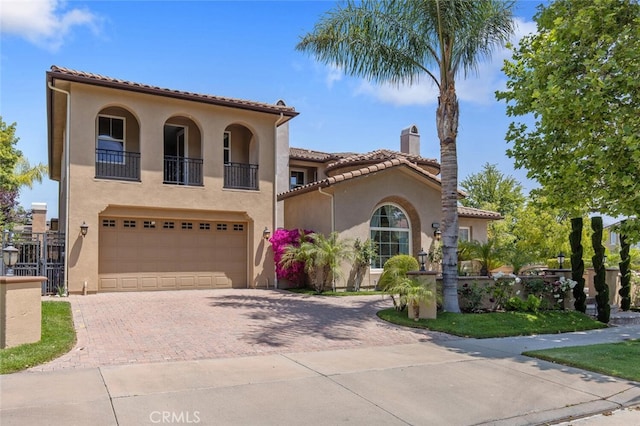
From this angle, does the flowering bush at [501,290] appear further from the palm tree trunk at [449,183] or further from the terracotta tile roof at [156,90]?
the terracotta tile roof at [156,90]

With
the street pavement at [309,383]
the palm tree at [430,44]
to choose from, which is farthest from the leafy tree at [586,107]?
the street pavement at [309,383]

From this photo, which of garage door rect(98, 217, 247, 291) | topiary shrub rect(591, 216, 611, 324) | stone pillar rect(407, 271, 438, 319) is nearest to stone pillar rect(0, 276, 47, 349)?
stone pillar rect(407, 271, 438, 319)

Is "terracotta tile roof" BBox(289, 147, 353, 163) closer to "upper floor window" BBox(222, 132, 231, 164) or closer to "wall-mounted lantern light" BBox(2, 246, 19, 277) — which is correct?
"upper floor window" BBox(222, 132, 231, 164)

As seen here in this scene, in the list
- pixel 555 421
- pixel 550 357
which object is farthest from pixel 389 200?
pixel 555 421

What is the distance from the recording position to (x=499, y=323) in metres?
11.5

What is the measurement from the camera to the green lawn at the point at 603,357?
24.7ft

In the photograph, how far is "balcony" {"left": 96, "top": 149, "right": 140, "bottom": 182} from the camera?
16.6m

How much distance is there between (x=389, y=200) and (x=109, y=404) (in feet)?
49.1

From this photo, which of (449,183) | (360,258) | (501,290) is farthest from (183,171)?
(501,290)

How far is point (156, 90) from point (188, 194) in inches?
145

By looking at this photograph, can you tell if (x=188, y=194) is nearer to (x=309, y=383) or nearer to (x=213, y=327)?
(x=213, y=327)

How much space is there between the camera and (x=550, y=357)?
27.2 ft

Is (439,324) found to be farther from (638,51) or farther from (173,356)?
(638,51)

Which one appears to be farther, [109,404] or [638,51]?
[638,51]
